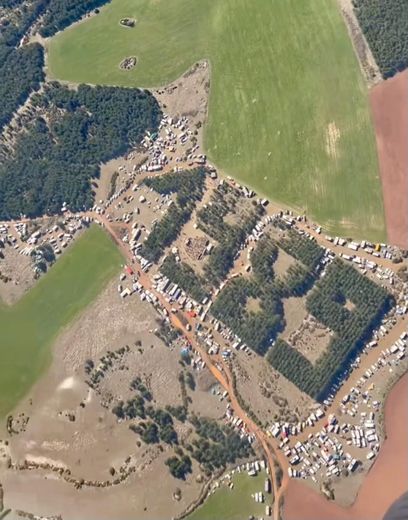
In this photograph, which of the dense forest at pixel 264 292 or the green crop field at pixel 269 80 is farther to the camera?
the green crop field at pixel 269 80

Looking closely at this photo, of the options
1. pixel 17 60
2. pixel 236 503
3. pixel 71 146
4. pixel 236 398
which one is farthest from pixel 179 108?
pixel 236 503

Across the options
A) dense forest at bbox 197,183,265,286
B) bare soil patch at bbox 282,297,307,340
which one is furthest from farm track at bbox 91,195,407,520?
bare soil patch at bbox 282,297,307,340

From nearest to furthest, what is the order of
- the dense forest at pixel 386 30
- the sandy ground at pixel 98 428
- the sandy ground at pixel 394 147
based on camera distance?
the sandy ground at pixel 98 428, the sandy ground at pixel 394 147, the dense forest at pixel 386 30

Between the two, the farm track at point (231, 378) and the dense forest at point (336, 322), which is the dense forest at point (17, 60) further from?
the dense forest at point (336, 322)

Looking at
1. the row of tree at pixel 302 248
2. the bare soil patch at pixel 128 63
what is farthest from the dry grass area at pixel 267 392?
the bare soil patch at pixel 128 63

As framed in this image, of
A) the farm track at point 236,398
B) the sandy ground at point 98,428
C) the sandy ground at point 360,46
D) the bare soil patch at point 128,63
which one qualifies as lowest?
the sandy ground at point 98,428

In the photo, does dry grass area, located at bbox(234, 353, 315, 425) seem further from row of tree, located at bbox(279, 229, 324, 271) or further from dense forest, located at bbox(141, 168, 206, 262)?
dense forest, located at bbox(141, 168, 206, 262)

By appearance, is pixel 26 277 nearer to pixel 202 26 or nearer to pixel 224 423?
pixel 224 423

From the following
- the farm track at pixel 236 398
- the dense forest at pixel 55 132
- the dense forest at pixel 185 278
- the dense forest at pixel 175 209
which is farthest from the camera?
the dense forest at pixel 55 132
